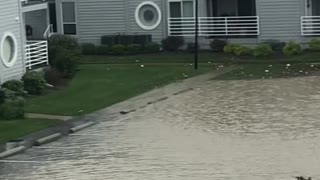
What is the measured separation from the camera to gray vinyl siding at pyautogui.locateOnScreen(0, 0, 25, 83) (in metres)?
32.2

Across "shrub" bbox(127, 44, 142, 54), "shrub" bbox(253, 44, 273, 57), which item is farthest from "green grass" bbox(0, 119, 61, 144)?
"shrub" bbox(127, 44, 142, 54)

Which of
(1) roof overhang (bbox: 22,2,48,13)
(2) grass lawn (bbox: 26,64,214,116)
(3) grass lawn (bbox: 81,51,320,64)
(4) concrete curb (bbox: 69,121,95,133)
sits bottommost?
(4) concrete curb (bbox: 69,121,95,133)

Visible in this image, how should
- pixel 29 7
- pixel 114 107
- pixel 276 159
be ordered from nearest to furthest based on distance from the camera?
pixel 276 159, pixel 114 107, pixel 29 7

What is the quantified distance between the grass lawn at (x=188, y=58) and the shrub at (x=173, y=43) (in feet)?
2.21

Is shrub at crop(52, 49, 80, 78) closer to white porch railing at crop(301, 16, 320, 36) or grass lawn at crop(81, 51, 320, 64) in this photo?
grass lawn at crop(81, 51, 320, 64)

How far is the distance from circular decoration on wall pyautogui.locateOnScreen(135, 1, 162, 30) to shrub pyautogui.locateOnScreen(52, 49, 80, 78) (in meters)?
11.3

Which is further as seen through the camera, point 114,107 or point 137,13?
point 137,13

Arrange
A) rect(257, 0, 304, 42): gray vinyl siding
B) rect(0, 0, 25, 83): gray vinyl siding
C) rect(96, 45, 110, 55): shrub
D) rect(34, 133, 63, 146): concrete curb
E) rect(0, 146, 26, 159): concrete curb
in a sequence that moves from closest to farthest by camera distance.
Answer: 1. rect(0, 146, 26, 159): concrete curb
2. rect(34, 133, 63, 146): concrete curb
3. rect(0, 0, 25, 83): gray vinyl siding
4. rect(257, 0, 304, 42): gray vinyl siding
5. rect(96, 45, 110, 55): shrub

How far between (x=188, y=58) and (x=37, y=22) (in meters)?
9.90

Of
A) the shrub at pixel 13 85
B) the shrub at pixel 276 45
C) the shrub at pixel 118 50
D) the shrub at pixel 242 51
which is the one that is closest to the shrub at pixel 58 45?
the shrub at pixel 13 85

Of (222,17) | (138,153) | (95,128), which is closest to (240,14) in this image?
(222,17)

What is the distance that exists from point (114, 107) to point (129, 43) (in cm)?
1767

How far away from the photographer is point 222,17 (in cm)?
4766

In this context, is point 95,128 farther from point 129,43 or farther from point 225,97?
point 129,43
